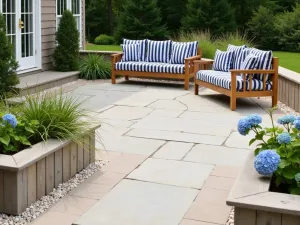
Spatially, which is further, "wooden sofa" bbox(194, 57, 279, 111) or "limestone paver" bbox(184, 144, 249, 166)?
"wooden sofa" bbox(194, 57, 279, 111)

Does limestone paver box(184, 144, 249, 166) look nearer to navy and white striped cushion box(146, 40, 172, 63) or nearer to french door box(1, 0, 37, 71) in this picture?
navy and white striped cushion box(146, 40, 172, 63)

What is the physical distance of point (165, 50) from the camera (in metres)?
9.55

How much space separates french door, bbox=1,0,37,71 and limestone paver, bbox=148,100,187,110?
124 inches

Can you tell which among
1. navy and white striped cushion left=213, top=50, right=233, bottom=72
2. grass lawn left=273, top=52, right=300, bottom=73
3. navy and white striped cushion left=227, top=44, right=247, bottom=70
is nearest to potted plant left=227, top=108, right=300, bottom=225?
navy and white striped cushion left=227, top=44, right=247, bottom=70

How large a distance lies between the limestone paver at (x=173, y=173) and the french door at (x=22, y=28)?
545 cm

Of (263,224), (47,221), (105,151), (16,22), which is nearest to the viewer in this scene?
(263,224)

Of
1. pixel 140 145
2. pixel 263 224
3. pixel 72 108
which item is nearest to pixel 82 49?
pixel 140 145

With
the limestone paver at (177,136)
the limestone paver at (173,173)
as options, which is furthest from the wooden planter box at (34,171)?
the limestone paver at (177,136)

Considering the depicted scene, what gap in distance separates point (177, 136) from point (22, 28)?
5.06 m

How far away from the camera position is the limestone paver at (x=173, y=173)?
153 inches

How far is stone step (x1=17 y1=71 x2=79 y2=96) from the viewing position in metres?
8.03

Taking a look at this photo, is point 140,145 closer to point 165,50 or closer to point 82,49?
point 165,50

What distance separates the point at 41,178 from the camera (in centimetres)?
343

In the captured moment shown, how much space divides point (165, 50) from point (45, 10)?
255 cm
